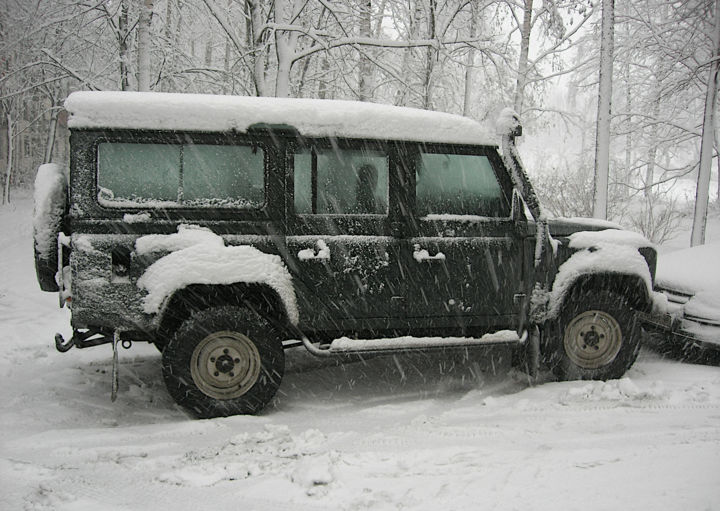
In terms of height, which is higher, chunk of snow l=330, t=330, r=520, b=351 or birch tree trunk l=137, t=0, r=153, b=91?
birch tree trunk l=137, t=0, r=153, b=91

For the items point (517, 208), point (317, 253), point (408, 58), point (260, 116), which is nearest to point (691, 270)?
point (517, 208)

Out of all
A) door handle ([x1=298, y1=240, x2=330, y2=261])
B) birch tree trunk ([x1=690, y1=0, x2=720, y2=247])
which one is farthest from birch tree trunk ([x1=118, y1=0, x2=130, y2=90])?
birch tree trunk ([x1=690, y1=0, x2=720, y2=247])

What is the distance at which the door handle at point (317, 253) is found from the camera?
14.5 ft

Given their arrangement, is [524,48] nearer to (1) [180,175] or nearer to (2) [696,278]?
(2) [696,278]

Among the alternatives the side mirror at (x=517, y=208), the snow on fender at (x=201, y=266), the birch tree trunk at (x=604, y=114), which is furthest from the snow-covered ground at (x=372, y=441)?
the birch tree trunk at (x=604, y=114)

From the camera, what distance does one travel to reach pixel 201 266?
4.19m

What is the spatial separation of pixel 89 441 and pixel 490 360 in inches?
146

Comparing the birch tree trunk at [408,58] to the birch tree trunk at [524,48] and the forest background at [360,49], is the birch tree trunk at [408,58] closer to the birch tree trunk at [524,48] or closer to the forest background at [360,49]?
the forest background at [360,49]

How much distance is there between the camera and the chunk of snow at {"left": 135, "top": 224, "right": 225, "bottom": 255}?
4.16 metres

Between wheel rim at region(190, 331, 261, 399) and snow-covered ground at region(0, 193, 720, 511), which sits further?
wheel rim at region(190, 331, 261, 399)

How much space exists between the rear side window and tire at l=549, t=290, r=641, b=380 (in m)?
2.74

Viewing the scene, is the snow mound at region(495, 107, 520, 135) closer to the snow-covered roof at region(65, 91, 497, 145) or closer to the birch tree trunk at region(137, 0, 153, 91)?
the snow-covered roof at region(65, 91, 497, 145)

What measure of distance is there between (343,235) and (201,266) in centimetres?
107

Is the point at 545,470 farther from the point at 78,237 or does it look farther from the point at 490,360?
the point at 78,237
